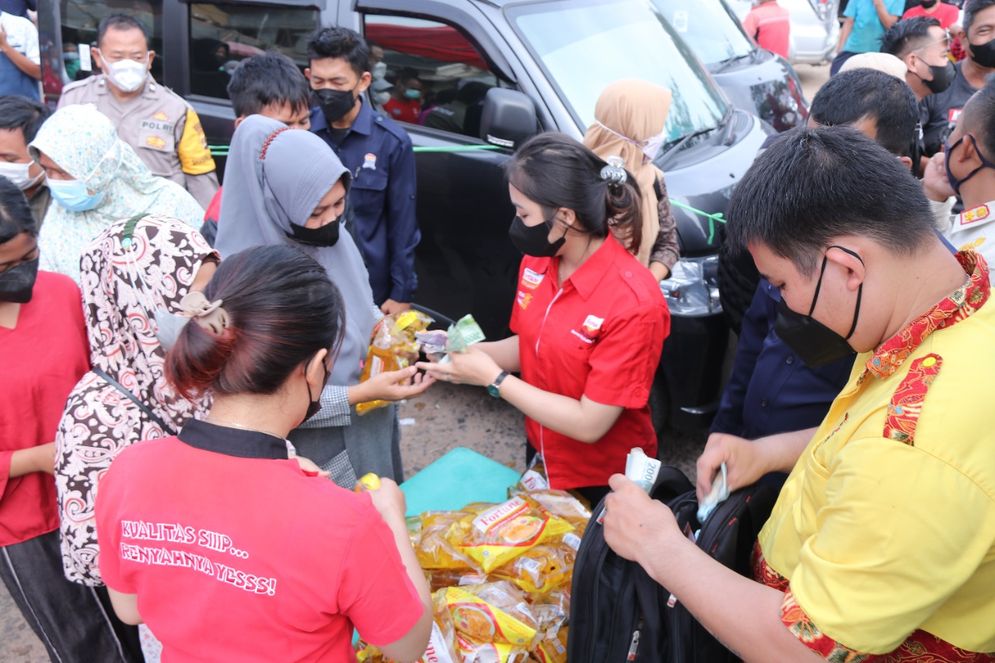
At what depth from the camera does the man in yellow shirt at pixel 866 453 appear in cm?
109

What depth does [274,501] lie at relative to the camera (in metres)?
1.30

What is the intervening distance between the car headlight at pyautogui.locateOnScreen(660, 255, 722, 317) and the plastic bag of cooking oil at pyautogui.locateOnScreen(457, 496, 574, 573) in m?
1.67

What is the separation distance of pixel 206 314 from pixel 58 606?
1.53m

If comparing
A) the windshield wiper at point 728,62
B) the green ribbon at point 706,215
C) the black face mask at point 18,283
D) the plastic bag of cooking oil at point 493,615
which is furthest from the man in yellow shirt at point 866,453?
the windshield wiper at point 728,62

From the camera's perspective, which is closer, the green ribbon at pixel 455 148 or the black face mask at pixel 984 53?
the green ribbon at pixel 455 148

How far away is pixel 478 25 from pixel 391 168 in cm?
88

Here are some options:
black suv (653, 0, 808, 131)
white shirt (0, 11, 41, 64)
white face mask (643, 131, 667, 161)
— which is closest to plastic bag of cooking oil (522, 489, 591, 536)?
white face mask (643, 131, 667, 161)

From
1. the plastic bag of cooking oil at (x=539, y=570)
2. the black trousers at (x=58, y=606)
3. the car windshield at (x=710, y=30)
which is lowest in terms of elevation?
the black trousers at (x=58, y=606)

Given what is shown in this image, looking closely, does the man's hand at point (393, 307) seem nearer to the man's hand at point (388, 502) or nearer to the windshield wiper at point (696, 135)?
the windshield wiper at point (696, 135)

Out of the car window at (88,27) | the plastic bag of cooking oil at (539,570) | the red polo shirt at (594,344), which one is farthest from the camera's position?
the car window at (88,27)

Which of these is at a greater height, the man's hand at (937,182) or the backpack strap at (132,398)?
the man's hand at (937,182)

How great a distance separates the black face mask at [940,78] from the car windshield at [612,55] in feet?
3.67

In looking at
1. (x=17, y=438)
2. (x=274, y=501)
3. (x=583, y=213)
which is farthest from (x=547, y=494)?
(x=17, y=438)

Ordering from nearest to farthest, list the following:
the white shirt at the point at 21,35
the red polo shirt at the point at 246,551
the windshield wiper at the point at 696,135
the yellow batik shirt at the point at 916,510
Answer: the yellow batik shirt at the point at 916,510 → the red polo shirt at the point at 246,551 → the windshield wiper at the point at 696,135 → the white shirt at the point at 21,35
